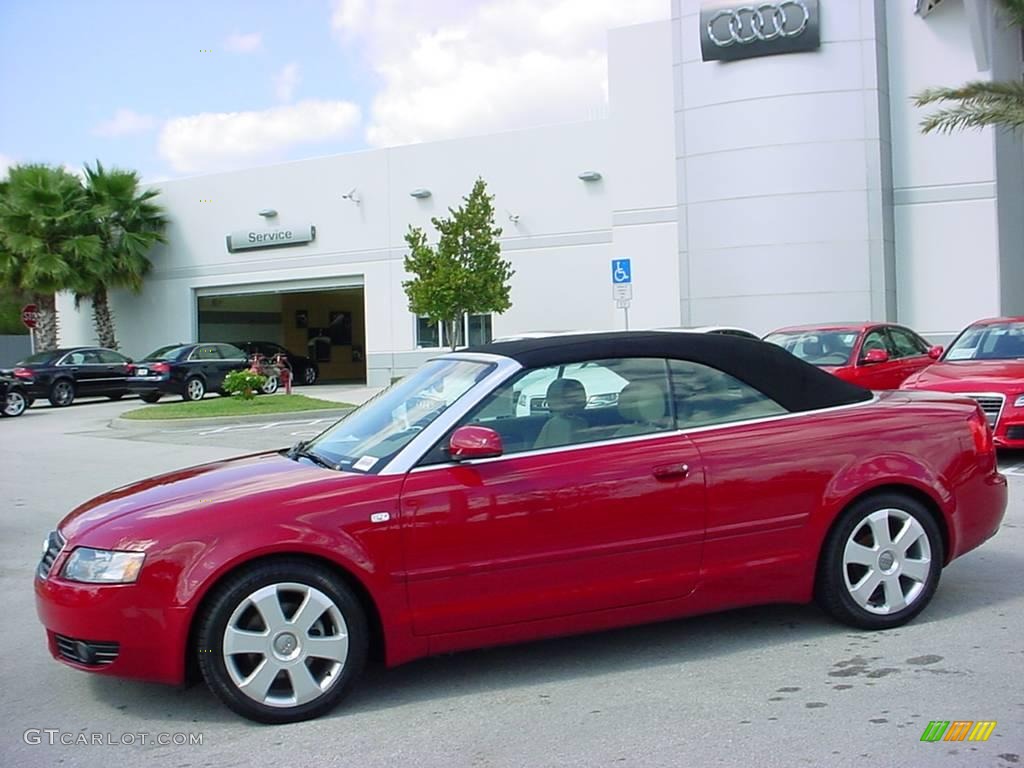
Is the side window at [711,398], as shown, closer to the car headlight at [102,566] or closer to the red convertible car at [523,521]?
the red convertible car at [523,521]

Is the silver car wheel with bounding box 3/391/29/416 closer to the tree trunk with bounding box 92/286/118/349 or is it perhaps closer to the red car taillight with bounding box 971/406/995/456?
the tree trunk with bounding box 92/286/118/349

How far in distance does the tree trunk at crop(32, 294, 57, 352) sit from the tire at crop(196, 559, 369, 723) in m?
32.9

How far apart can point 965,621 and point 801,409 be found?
1426mm

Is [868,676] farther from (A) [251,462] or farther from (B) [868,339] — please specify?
(B) [868,339]

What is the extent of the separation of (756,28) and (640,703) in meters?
21.1

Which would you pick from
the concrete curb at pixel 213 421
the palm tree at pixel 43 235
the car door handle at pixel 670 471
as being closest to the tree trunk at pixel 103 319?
the palm tree at pixel 43 235

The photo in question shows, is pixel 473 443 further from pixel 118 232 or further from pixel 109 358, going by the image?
Answer: pixel 118 232

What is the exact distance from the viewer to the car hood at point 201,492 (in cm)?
470

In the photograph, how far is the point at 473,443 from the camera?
4738 mm

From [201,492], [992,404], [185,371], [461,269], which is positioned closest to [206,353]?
[185,371]

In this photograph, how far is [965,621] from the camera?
18.7 feet

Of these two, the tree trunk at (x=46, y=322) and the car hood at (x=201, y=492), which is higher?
the tree trunk at (x=46, y=322)

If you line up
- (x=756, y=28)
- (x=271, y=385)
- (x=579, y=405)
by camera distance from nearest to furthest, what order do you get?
(x=579, y=405) < (x=756, y=28) < (x=271, y=385)

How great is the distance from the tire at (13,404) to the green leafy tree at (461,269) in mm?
8809
